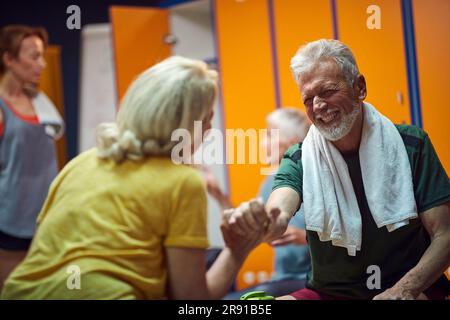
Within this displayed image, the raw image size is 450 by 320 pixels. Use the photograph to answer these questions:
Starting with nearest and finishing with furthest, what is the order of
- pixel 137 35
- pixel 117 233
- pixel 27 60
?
1. pixel 117 233
2. pixel 27 60
3. pixel 137 35

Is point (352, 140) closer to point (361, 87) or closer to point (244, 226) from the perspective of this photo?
point (361, 87)

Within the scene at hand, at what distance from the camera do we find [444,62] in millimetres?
1521

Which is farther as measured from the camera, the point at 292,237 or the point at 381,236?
the point at 292,237

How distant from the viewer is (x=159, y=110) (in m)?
1.33

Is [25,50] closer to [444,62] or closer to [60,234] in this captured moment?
[60,234]

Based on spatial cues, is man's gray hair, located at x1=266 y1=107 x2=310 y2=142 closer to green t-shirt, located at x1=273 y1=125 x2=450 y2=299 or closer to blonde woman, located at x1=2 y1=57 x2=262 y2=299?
green t-shirt, located at x1=273 y1=125 x2=450 y2=299

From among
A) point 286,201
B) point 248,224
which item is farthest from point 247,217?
point 286,201

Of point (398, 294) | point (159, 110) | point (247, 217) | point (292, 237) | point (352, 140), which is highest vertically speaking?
point (159, 110)

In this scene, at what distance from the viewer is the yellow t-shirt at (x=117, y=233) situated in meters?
1.31

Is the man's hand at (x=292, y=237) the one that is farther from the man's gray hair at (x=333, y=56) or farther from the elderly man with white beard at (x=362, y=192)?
the man's gray hair at (x=333, y=56)

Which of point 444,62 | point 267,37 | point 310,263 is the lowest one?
point 310,263

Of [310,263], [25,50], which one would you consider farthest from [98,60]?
[310,263]

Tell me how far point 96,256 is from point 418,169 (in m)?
0.72

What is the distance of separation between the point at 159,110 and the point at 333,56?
411mm
